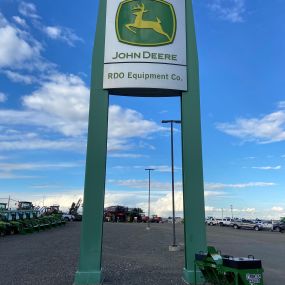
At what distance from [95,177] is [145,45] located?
391 centimetres

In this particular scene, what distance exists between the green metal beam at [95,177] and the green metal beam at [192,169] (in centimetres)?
218

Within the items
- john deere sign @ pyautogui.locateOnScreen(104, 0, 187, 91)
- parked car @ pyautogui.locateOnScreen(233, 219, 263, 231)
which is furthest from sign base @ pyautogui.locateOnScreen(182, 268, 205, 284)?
parked car @ pyautogui.locateOnScreen(233, 219, 263, 231)

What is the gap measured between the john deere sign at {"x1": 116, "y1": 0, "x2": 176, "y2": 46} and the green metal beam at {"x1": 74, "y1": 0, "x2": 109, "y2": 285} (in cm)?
63

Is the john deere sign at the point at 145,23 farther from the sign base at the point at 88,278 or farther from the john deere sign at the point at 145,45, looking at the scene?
the sign base at the point at 88,278

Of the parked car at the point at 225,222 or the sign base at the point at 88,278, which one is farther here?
the parked car at the point at 225,222

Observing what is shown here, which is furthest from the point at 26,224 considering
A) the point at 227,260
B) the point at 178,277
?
the point at 227,260

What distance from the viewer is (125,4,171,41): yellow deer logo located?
1107cm

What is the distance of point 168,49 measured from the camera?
1105cm

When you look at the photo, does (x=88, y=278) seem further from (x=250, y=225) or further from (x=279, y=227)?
(x=250, y=225)

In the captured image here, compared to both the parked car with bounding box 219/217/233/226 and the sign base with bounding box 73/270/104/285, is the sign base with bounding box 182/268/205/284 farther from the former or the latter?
the parked car with bounding box 219/217/233/226

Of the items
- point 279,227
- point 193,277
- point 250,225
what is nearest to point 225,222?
point 250,225

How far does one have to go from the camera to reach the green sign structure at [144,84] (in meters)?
10.0

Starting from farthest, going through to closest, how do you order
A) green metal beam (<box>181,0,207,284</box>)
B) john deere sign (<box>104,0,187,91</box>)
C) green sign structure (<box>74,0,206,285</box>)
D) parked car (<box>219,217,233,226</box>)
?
parked car (<box>219,217,233,226</box>) → john deere sign (<box>104,0,187,91</box>) → green metal beam (<box>181,0,207,284</box>) → green sign structure (<box>74,0,206,285</box>)

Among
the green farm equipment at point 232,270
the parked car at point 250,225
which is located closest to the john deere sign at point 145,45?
the green farm equipment at point 232,270
